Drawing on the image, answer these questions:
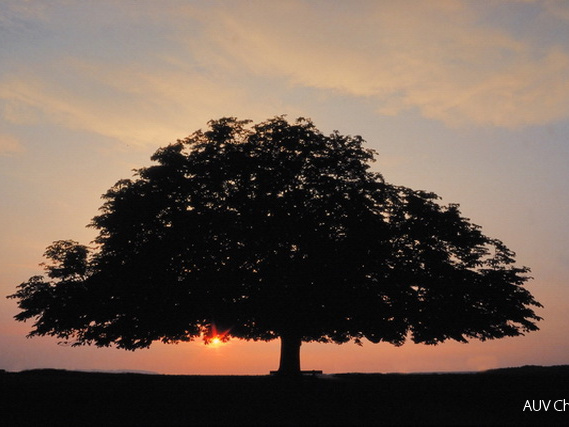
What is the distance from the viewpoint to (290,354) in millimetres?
36000

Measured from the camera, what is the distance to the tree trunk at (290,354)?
117 feet

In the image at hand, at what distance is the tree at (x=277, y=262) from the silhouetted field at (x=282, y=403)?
27.3 ft

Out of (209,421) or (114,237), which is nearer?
(209,421)

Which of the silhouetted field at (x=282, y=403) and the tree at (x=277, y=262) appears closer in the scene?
the silhouetted field at (x=282, y=403)

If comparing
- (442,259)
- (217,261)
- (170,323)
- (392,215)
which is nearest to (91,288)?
(170,323)

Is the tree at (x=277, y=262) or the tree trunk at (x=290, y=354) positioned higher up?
the tree at (x=277, y=262)

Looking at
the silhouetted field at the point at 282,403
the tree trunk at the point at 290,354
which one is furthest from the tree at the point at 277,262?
the silhouetted field at the point at 282,403

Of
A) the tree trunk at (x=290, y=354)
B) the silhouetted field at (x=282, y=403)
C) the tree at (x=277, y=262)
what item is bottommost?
the silhouetted field at (x=282, y=403)

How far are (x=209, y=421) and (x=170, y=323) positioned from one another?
19894 millimetres

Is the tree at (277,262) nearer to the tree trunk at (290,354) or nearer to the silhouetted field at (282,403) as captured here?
the tree trunk at (290,354)

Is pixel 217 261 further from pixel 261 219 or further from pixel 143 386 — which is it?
pixel 143 386

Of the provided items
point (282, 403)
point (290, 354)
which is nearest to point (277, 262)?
point (290, 354)

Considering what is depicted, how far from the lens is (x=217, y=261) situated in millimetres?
35406

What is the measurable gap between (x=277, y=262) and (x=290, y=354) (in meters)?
6.75
